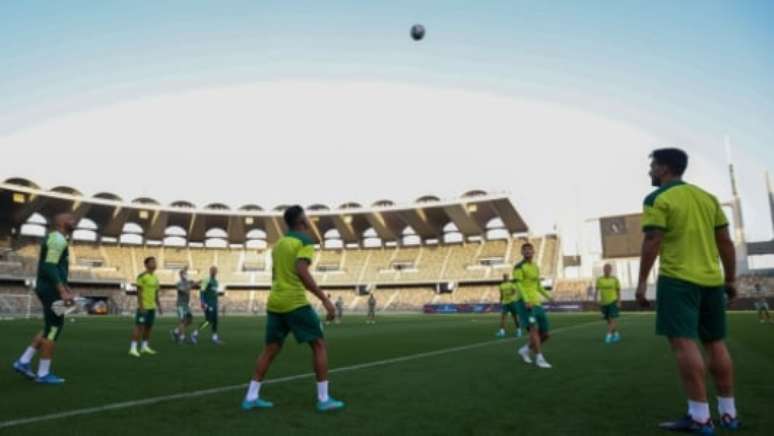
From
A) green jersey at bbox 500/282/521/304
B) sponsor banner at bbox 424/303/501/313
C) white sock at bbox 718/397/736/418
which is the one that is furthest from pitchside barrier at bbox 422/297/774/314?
white sock at bbox 718/397/736/418

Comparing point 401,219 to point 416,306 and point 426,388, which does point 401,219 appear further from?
point 426,388

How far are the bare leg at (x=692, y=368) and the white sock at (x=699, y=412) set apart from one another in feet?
0.10

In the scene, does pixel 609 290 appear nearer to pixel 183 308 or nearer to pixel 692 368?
pixel 692 368

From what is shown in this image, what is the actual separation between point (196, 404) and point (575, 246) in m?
60.5

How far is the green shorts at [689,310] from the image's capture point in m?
3.80

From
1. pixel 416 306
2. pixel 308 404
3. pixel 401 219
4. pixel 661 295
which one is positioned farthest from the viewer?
pixel 401 219

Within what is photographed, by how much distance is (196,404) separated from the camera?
196 inches

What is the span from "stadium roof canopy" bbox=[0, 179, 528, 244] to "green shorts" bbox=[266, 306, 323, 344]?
56843 millimetres

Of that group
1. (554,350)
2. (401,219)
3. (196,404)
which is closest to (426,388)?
(196,404)

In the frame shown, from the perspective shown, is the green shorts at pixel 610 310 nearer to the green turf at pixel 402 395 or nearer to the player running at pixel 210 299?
the green turf at pixel 402 395

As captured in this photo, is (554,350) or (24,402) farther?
(554,350)

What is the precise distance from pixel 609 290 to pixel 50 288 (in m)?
13.2

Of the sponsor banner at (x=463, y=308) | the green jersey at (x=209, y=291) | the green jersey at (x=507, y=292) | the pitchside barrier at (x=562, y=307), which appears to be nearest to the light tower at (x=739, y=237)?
the pitchside barrier at (x=562, y=307)

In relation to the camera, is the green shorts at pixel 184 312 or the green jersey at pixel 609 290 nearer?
the green jersey at pixel 609 290
